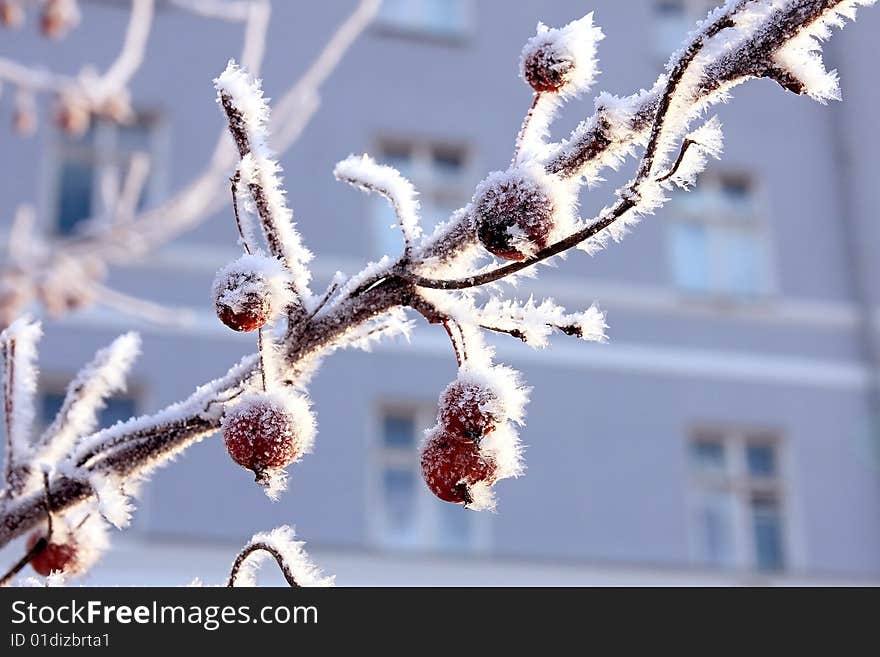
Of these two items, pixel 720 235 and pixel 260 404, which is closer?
pixel 260 404

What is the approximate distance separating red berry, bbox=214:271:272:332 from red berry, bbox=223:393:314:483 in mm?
75

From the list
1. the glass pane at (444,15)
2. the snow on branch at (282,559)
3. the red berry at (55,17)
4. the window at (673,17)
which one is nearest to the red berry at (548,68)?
the snow on branch at (282,559)

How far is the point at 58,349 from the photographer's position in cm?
962

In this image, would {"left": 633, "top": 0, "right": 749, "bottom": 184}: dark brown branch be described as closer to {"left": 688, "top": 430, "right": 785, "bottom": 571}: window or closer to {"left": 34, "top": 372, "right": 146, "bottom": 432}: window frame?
{"left": 34, "top": 372, "right": 146, "bottom": 432}: window frame

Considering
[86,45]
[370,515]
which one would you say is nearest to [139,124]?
[86,45]

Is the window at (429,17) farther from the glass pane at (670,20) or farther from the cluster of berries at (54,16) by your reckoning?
the cluster of berries at (54,16)

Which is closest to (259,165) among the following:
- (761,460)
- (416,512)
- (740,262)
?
(416,512)

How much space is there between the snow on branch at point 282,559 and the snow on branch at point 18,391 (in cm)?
26

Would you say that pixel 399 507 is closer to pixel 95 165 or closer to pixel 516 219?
pixel 95 165

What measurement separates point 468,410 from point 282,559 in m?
0.22

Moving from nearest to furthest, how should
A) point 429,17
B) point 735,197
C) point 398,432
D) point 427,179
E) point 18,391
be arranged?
point 18,391 → point 398,432 → point 427,179 → point 735,197 → point 429,17

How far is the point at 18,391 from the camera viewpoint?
1.42m

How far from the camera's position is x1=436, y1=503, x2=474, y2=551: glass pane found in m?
9.88

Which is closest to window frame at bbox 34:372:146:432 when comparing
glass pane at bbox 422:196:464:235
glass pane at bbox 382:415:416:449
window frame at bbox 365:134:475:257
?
glass pane at bbox 382:415:416:449
